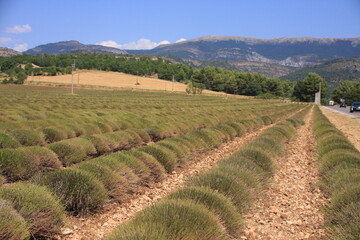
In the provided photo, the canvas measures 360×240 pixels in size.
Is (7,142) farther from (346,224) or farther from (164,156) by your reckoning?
(346,224)

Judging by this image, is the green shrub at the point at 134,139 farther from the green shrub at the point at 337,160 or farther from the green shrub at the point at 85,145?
the green shrub at the point at 337,160

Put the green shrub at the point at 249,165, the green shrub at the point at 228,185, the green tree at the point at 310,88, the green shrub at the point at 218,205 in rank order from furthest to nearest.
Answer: the green tree at the point at 310,88 < the green shrub at the point at 249,165 < the green shrub at the point at 228,185 < the green shrub at the point at 218,205

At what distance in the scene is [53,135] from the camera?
37.0 ft

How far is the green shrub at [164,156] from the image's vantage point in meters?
8.52

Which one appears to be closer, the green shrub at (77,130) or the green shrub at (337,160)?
the green shrub at (337,160)

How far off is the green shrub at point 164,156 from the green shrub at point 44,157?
7.20 feet

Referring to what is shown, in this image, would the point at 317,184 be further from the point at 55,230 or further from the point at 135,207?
the point at 55,230

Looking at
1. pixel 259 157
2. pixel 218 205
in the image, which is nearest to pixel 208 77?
pixel 259 157

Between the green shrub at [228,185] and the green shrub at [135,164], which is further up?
the green shrub at [228,185]

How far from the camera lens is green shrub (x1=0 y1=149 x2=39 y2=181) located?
655 cm

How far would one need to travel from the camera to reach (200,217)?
388 centimetres

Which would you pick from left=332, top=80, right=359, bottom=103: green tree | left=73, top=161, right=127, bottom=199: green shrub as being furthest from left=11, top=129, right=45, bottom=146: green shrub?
left=332, top=80, right=359, bottom=103: green tree

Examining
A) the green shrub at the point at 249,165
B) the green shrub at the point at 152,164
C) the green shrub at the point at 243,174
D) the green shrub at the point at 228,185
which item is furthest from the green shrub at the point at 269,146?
the green shrub at the point at 228,185

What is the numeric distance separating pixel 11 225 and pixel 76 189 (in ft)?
5.94
